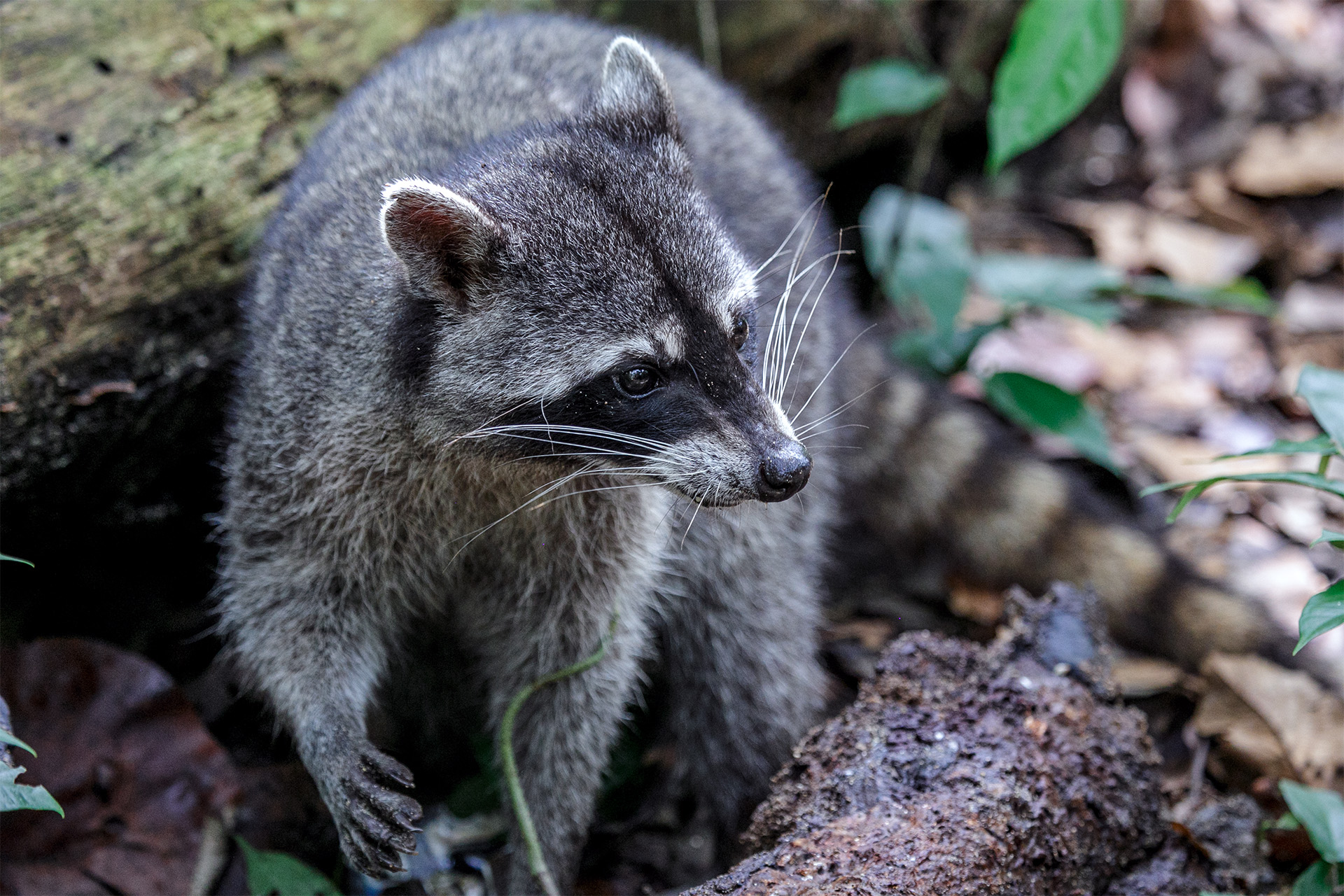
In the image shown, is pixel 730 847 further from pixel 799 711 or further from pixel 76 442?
pixel 76 442

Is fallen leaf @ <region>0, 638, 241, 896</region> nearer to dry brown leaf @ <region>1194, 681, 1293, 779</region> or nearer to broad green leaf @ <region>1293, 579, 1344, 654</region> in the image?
broad green leaf @ <region>1293, 579, 1344, 654</region>

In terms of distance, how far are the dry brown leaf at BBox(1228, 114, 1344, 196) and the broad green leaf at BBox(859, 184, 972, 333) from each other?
214cm

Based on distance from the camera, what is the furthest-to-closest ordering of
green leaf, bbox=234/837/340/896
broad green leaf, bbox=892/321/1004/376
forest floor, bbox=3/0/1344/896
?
broad green leaf, bbox=892/321/1004/376 < forest floor, bbox=3/0/1344/896 < green leaf, bbox=234/837/340/896

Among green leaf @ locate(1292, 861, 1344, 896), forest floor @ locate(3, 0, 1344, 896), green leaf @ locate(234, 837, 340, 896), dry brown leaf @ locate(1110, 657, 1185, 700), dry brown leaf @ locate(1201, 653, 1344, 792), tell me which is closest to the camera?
green leaf @ locate(1292, 861, 1344, 896)

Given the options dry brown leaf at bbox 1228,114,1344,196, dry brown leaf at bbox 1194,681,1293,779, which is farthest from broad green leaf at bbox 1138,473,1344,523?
dry brown leaf at bbox 1228,114,1344,196

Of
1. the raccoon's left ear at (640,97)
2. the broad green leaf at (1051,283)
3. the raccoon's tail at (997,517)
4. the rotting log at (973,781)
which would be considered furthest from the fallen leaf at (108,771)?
the broad green leaf at (1051,283)

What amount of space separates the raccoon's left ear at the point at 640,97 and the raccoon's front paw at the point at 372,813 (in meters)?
1.96

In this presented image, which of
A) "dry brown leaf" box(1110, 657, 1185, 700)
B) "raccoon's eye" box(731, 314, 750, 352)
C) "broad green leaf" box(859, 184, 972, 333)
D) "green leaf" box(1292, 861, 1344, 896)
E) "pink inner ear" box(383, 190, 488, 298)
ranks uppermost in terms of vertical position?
"pink inner ear" box(383, 190, 488, 298)

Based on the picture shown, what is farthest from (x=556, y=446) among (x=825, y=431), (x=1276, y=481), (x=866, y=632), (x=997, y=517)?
(x=997, y=517)

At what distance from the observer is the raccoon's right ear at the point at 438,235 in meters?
2.88

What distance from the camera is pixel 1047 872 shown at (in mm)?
2982

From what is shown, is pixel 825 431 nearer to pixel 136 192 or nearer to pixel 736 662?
pixel 736 662

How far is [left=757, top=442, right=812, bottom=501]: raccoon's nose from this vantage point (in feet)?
9.60

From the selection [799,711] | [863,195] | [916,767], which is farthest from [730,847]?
[863,195]
